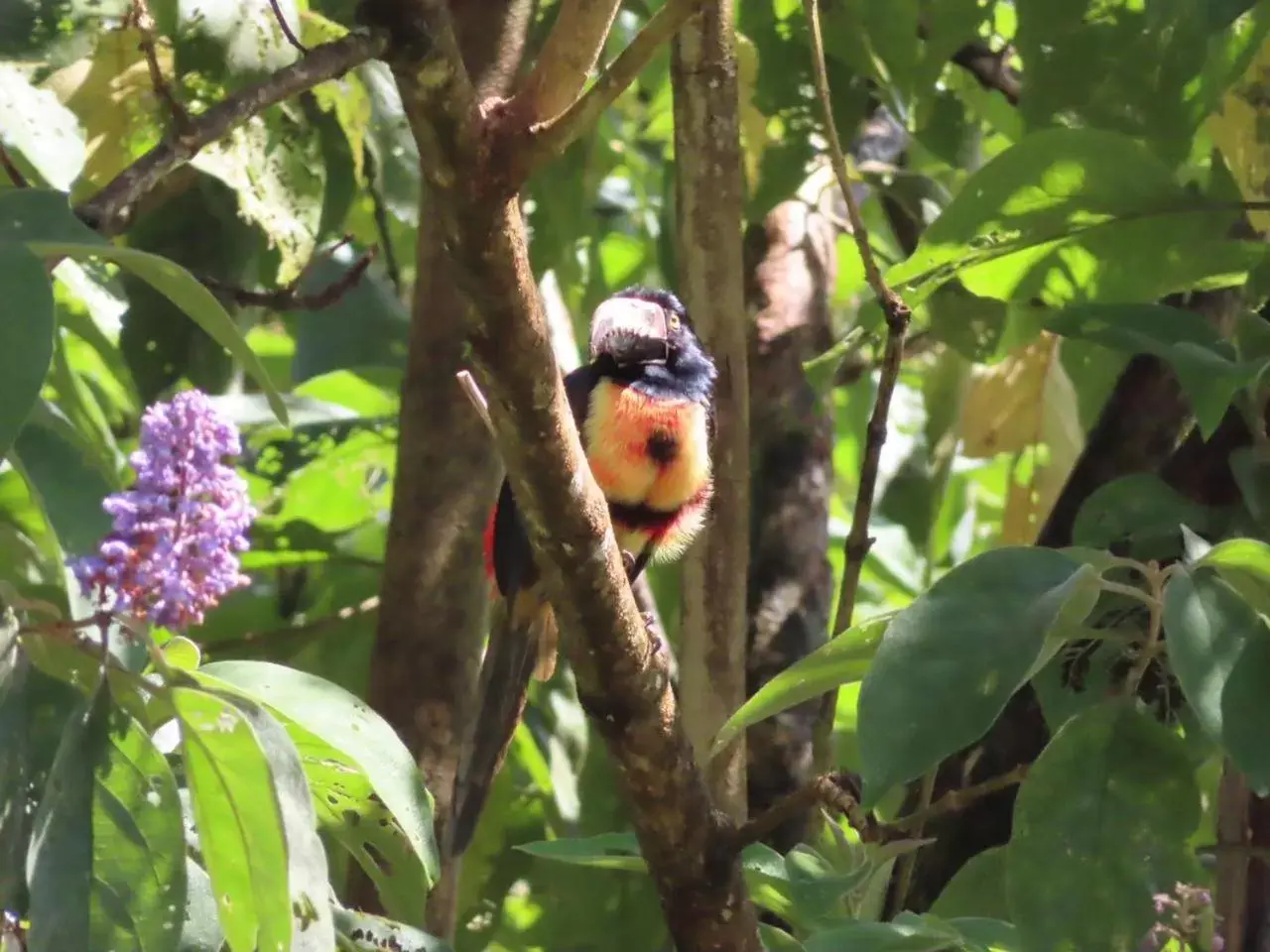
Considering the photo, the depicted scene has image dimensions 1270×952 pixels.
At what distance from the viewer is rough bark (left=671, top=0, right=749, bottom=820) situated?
1.97m

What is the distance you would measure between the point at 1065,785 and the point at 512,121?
69 centimetres

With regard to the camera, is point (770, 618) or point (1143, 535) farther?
point (770, 618)

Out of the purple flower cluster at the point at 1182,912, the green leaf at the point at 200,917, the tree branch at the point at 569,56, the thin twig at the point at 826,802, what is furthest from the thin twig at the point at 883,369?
the green leaf at the point at 200,917

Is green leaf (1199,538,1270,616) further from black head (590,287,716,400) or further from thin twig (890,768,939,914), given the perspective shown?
black head (590,287,716,400)

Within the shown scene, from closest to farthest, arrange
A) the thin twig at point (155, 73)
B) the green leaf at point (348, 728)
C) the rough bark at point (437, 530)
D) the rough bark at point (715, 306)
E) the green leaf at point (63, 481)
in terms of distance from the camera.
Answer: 1. the green leaf at point (348, 728)
2. the green leaf at point (63, 481)
3. the thin twig at point (155, 73)
4. the rough bark at point (715, 306)
5. the rough bark at point (437, 530)

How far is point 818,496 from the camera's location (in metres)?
2.74

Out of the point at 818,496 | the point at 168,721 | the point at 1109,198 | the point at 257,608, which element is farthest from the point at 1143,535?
the point at 257,608

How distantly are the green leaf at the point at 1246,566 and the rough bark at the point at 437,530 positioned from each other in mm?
1245

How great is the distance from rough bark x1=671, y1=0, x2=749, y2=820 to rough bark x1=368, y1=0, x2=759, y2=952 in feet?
1.21

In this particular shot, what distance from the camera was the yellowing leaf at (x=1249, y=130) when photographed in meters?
2.07

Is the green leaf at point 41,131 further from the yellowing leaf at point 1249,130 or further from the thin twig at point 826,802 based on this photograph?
the yellowing leaf at point 1249,130

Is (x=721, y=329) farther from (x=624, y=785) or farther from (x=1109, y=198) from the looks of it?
(x=624, y=785)

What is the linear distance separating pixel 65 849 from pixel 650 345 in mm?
1612

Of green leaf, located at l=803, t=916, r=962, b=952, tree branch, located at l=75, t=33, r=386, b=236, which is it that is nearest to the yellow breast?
tree branch, located at l=75, t=33, r=386, b=236
